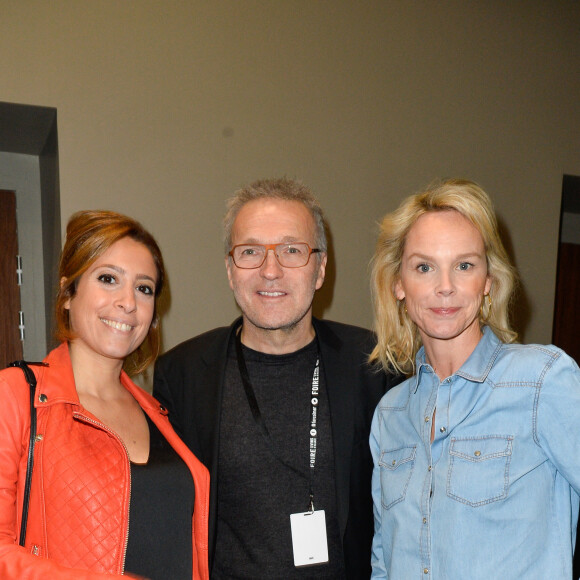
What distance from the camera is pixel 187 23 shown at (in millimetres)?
3352

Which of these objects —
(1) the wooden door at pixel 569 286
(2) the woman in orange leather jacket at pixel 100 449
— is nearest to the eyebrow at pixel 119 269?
(2) the woman in orange leather jacket at pixel 100 449

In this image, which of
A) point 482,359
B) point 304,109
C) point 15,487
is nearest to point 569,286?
point 304,109

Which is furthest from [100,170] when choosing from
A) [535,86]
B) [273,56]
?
[535,86]

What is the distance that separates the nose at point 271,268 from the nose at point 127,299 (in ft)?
1.53

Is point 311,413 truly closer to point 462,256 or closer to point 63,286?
point 462,256

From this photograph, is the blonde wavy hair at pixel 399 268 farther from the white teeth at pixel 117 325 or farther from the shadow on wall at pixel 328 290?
the shadow on wall at pixel 328 290

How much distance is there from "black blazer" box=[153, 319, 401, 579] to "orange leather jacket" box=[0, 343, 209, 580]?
1.32 feet

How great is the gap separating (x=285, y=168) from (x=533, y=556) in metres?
2.54

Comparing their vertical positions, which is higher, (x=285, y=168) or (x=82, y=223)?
(x=285, y=168)

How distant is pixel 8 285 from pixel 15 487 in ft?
→ 8.69

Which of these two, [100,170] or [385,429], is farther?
[100,170]

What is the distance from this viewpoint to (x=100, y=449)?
1.68 m

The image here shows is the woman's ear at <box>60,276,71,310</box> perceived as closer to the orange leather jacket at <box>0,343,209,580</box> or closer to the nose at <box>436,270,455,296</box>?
the orange leather jacket at <box>0,343,209,580</box>

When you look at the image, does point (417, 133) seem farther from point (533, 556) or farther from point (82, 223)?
point (533, 556)
